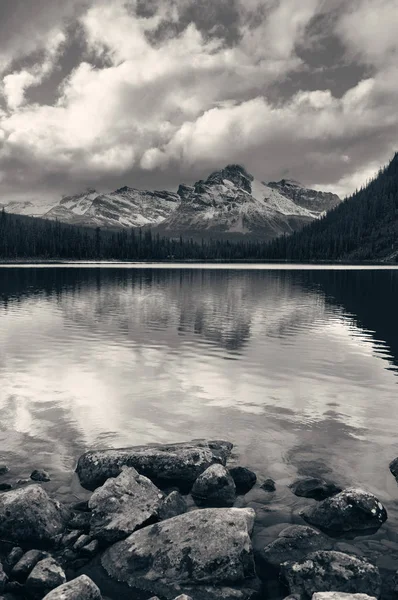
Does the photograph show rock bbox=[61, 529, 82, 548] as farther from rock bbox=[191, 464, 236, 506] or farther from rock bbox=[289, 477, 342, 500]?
rock bbox=[289, 477, 342, 500]

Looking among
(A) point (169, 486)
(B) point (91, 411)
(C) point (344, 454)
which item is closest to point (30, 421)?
(B) point (91, 411)

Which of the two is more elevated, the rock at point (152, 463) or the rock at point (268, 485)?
the rock at point (152, 463)

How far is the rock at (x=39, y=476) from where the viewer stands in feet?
50.7

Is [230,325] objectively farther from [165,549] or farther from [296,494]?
[165,549]

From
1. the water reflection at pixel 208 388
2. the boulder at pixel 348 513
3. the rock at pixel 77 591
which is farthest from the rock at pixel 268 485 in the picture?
the rock at pixel 77 591

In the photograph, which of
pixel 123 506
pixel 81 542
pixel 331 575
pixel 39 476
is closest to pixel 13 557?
pixel 81 542

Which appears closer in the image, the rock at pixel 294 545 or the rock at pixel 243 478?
the rock at pixel 294 545

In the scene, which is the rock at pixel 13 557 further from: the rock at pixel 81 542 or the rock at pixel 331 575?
the rock at pixel 331 575

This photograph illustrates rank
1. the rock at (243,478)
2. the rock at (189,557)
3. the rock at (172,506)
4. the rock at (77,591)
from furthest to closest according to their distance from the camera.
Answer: the rock at (243,478), the rock at (172,506), the rock at (189,557), the rock at (77,591)

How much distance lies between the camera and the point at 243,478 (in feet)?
50.3

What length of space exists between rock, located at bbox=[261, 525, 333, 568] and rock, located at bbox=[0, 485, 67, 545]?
564cm

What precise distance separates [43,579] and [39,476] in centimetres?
556

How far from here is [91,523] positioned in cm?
1264

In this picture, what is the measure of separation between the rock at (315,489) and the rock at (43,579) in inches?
300
